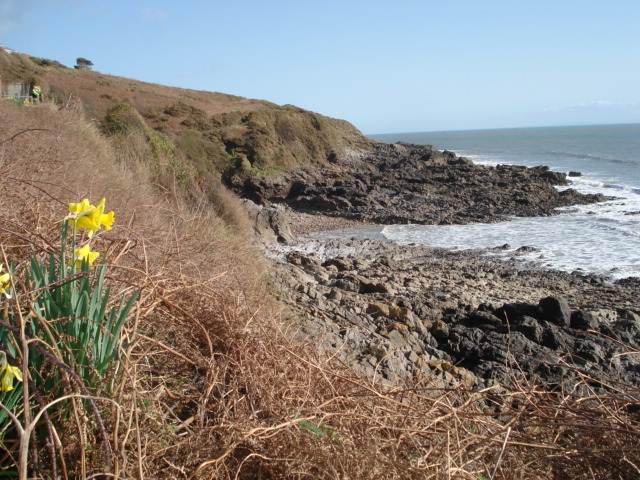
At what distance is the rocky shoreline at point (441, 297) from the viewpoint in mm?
6000

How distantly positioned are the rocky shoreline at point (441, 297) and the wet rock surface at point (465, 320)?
0.08ft

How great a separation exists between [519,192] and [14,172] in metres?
25.2

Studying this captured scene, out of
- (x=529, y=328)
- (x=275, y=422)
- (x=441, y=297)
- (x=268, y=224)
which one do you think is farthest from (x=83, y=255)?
(x=268, y=224)

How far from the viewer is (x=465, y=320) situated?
897cm

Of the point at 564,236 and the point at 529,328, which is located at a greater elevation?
the point at 529,328

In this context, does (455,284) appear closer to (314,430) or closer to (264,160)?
(314,430)

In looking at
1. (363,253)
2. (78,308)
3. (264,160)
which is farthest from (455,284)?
(264,160)

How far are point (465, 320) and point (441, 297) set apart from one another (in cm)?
164

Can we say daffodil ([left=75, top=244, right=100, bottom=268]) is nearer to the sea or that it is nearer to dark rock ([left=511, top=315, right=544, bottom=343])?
dark rock ([left=511, top=315, right=544, bottom=343])

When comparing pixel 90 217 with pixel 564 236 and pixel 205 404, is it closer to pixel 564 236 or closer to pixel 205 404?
pixel 205 404

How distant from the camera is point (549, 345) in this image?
7.78 metres

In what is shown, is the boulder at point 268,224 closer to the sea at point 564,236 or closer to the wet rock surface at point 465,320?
the wet rock surface at point 465,320

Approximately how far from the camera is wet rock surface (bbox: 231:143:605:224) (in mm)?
23484

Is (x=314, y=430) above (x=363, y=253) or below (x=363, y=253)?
above
